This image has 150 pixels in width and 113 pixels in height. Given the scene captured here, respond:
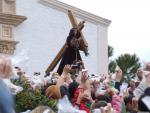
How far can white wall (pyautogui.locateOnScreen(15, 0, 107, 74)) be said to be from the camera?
18422 mm

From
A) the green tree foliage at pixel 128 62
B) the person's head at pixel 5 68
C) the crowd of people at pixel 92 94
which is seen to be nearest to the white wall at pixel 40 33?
the crowd of people at pixel 92 94

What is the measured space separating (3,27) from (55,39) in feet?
6.87

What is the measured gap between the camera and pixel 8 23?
18000 mm

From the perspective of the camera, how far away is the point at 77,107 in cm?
803

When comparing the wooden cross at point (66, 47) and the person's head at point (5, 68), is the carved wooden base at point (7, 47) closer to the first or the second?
the wooden cross at point (66, 47)

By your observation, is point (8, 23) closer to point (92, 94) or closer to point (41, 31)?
point (41, 31)

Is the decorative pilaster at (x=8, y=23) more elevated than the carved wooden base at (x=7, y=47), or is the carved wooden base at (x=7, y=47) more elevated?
the decorative pilaster at (x=8, y=23)

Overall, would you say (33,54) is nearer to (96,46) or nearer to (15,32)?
(15,32)

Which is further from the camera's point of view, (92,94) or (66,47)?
(66,47)

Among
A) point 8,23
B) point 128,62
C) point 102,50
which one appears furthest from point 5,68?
point 128,62

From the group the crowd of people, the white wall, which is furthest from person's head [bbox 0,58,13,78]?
the white wall

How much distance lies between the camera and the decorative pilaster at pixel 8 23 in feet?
57.9

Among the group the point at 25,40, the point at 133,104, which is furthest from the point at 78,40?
the point at 133,104

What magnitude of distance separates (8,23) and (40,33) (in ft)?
4.32
